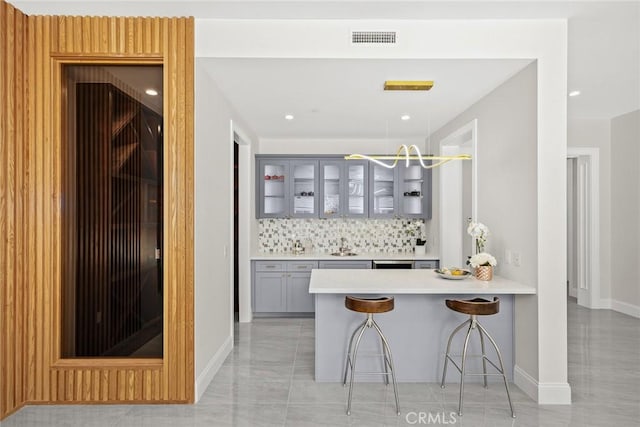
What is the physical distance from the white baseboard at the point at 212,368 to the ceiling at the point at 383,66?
2.52 meters

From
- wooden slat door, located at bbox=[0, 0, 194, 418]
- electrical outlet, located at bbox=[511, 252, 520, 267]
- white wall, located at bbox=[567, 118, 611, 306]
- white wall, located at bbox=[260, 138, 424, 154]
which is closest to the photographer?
wooden slat door, located at bbox=[0, 0, 194, 418]

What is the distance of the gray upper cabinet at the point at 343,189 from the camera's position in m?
5.77

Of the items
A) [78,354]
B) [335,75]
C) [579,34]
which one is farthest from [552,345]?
[78,354]

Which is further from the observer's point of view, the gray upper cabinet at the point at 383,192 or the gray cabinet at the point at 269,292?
the gray upper cabinet at the point at 383,192

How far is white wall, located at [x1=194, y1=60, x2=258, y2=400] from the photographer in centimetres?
304

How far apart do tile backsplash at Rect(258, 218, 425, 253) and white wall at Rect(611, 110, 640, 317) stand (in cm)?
294

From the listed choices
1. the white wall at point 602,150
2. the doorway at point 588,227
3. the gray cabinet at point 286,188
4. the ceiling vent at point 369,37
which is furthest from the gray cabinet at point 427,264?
the ceiling vent at point 369,37

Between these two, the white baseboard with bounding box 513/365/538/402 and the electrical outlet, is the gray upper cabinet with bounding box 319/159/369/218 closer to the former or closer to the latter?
the electrical outlet

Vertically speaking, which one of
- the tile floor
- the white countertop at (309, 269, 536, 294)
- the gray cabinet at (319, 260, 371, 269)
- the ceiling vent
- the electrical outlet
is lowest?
the tile floor

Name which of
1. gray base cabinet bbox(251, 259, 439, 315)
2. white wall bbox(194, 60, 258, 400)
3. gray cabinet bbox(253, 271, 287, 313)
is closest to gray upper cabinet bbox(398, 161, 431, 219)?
gray base cabinet bbox(251, 259, 439, 315)

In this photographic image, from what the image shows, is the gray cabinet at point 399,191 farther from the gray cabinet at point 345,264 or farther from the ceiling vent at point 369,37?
the ceiling vent at point 369,37

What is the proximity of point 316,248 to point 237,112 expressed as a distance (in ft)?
8.40

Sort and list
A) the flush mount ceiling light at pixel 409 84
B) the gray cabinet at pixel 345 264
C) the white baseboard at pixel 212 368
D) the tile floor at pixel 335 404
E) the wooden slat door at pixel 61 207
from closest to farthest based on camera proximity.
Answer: the tile floor at pixel 335 404, the wooden slat door at pixel 61 207, the white baseboard at pixel 212 368, the flush mount ceiling light at pixel 409 84, the gray cabinet at pixel 345 264

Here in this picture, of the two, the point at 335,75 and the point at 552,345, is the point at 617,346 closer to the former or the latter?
the point at 552,345
